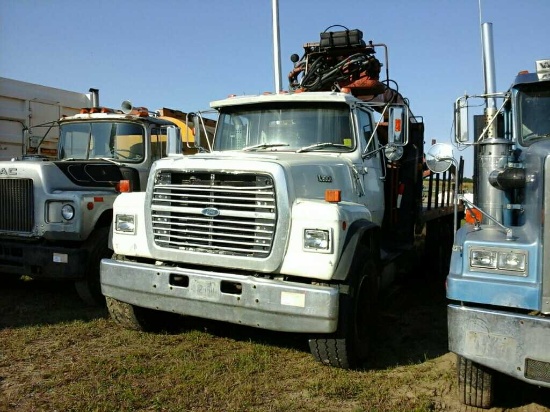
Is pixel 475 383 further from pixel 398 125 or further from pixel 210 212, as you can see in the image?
pixel 398 125

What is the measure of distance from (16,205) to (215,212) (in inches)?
132

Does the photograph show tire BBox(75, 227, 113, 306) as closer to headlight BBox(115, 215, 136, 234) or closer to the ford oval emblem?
headlight BBox(115, 215, 136, 234)

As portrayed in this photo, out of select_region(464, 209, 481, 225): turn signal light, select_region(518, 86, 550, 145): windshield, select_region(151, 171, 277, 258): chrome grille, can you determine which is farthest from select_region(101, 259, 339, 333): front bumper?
select_region(518, 86, 550, 145): windshield

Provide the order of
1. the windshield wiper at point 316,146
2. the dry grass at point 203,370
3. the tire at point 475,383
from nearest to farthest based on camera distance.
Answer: the tire at point 475,383
the dry grass at point 203,370
the windshield wiper at point 316,146

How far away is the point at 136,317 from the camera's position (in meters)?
5.29

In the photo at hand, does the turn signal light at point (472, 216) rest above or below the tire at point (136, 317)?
above

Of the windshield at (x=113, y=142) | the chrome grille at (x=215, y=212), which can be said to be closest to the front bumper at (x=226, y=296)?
the chrome grille at (x=215, y=212)

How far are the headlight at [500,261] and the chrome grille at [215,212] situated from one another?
1.57 meters

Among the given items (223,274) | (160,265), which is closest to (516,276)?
(223,274)

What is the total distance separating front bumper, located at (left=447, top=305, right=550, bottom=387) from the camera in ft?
10.4

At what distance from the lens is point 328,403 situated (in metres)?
3.92

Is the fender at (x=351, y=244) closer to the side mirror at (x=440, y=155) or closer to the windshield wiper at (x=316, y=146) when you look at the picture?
the side mirror at (x=440, y=155)

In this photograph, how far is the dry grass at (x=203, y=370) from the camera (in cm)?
388

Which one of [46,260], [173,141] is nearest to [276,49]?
[173,141]
